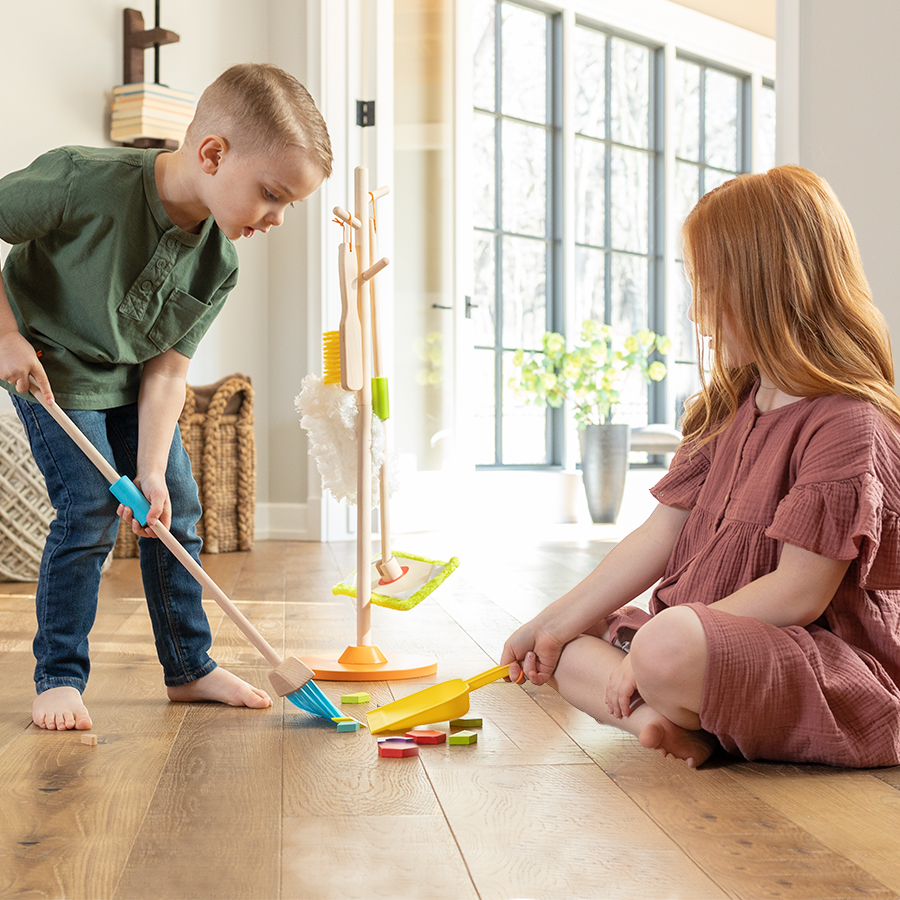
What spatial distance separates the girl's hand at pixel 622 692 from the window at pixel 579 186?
3.17 metres

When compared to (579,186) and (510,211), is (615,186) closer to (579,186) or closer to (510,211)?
(579,186)

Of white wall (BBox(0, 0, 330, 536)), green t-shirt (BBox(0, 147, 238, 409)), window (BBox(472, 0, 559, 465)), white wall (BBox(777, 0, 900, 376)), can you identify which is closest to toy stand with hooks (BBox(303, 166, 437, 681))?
green t-shirt (BBox(0, 147, 238, 409))

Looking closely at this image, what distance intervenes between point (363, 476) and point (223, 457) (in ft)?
5.08

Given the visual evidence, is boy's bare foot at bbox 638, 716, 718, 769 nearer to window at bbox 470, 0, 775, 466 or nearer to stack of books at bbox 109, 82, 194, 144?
stack of books at bbox 109, 82, 194, 144

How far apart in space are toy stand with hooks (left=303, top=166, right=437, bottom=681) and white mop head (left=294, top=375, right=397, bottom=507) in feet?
0.09

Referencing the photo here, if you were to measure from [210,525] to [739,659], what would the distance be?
208 cm

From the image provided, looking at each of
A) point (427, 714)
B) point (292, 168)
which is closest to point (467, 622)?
point (427, 714)

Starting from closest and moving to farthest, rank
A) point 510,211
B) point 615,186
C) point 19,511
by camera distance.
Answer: point 19,511
point 510,211
point 615,186

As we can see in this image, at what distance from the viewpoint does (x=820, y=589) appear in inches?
38.9

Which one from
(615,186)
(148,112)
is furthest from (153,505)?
(615,186)

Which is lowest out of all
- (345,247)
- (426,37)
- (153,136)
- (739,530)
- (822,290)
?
(739,530)

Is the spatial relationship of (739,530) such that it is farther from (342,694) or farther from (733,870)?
(342,694)

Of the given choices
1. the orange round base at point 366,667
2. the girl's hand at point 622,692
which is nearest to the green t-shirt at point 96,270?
the orange round base at point 366,667

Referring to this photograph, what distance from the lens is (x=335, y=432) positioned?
148 cm
